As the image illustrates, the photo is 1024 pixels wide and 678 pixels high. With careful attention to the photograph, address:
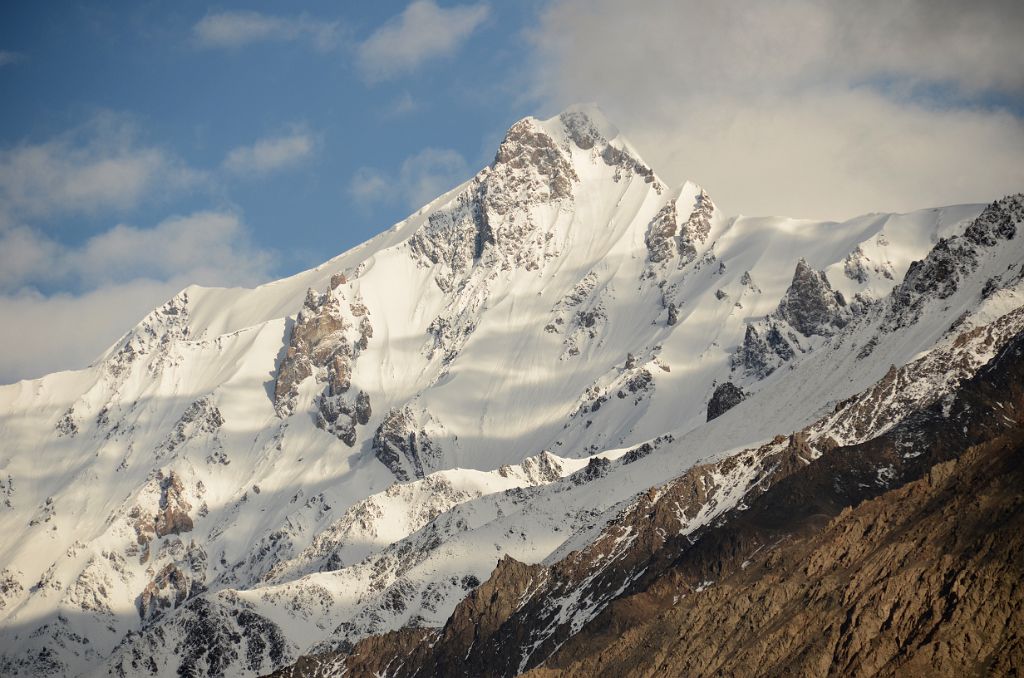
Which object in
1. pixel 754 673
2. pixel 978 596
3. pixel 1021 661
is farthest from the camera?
pixel 754 673

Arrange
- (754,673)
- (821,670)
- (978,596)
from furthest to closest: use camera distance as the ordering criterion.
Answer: (754,673) < (821,670) < (978,596)

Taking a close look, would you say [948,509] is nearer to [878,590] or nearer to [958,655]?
[878,590]

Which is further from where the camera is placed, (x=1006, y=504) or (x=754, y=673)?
(x=754, y=673)

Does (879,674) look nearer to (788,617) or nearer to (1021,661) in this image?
(1021,661)

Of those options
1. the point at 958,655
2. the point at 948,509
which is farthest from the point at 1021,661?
the point at 948,509

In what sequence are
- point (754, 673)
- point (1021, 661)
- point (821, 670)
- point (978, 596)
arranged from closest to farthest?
point (1021, 661) → point (978, 596) → point (821, 670) → point (754, 673)

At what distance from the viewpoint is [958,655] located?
539 feet

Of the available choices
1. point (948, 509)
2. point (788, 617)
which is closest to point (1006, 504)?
point (948, 509)

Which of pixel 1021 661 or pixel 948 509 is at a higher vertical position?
pixel 948 509

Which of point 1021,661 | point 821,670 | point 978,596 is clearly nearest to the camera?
point 1021,661

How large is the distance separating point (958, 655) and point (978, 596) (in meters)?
6.71

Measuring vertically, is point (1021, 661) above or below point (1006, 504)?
below

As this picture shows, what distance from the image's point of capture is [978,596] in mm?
168500

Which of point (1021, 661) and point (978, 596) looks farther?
point (978, 596)
